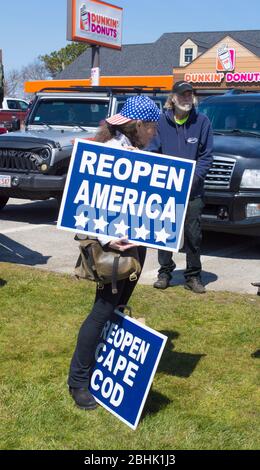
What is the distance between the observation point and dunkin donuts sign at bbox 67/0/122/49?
23844 mm

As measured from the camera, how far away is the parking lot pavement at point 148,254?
6789 millimetres

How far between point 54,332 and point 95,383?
1299mm

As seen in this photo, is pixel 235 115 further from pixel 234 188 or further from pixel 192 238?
pixel 192 238

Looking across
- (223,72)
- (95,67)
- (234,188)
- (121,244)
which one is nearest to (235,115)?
(234,188)

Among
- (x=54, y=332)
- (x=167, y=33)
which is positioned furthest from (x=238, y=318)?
(x=167, y=33)

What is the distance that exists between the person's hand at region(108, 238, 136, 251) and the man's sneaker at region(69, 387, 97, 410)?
2.88 ft

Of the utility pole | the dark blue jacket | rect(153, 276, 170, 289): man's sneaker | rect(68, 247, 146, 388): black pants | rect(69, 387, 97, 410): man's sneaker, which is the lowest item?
rect(153, 276, 170, 289): man's sneaker

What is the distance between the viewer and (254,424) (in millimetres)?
3639

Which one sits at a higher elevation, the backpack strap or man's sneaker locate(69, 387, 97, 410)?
the backpack strap

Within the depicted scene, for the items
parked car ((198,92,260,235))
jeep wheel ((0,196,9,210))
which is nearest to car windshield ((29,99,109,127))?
jeep wheel ((0,196,9,210))

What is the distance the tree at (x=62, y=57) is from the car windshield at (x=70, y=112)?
209ft

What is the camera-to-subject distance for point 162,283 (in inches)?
247

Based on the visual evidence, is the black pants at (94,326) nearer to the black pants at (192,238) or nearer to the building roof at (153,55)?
Answer: the black pants at (192,238)

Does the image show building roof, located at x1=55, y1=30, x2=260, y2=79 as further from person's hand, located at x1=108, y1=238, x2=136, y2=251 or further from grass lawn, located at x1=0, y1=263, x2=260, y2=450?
person's hand, located at x1=108, y1=238, x2=136, y2=251
